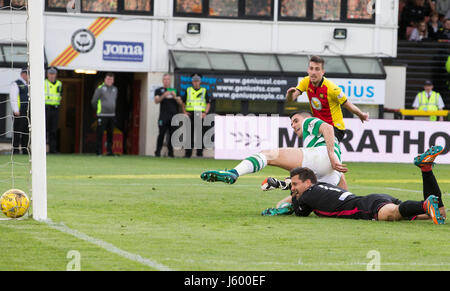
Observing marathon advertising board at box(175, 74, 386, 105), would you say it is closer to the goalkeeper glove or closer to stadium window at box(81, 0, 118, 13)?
stadium window at box(81, 0, 118, 13)

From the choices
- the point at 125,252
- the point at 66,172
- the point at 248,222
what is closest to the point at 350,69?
the point at 66,172

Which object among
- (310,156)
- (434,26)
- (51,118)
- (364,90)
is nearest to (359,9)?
(364,90)

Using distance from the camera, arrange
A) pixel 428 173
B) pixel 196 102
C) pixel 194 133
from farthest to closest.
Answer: pixel 194 133
pixel 196 102
pixel 428 173

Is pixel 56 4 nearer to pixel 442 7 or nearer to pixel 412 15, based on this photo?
pixel 412 15

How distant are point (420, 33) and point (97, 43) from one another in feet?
36.3

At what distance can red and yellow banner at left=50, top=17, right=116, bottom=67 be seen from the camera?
2648cm

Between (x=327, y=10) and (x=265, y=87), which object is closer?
(x=265, y=87)

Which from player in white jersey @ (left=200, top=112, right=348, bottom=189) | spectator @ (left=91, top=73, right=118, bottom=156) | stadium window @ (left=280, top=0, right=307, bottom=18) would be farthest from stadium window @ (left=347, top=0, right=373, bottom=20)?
player in white jersey @ (left=200, top=112, right=348, bottom=189)

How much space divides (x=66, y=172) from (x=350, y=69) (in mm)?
12557

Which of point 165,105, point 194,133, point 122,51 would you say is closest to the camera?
point 165,105

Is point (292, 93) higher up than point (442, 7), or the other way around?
point (442, 7)

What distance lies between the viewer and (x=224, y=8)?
1093 inches

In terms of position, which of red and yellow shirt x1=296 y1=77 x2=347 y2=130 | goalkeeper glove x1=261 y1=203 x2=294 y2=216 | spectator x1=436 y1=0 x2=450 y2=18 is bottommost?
goalkeeper glove x1=261 y1=203 x2=294 y2=216
